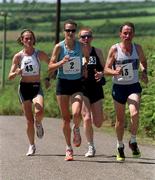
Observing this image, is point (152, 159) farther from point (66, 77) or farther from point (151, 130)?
point (151, 130)

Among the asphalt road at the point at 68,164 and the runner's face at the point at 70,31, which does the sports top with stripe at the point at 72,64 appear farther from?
the asphalt road at the point at 68,164

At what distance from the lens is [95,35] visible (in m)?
76.2

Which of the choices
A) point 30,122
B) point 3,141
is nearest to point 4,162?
point 30,122

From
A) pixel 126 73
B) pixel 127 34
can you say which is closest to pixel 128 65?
pixel 126 73

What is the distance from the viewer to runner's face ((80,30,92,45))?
10680mm

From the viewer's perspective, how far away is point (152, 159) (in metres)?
10.7

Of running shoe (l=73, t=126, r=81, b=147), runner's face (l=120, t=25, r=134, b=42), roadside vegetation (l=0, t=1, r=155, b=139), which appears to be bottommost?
running shoe (l=73, t=126, r=81, b=147)

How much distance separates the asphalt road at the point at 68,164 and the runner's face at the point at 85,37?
1.80 meters

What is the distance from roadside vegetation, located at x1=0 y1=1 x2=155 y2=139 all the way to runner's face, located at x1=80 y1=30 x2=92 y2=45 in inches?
196

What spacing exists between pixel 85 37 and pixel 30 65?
39.3 inches

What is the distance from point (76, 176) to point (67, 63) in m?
1.95

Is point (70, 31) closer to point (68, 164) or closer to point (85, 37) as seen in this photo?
point (85, 37)

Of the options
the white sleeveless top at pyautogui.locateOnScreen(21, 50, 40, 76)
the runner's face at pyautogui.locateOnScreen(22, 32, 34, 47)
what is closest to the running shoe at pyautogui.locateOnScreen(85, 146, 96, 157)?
the white sleeveless top at pyautogui.locateOnScreen(21, 50, 40, 76)

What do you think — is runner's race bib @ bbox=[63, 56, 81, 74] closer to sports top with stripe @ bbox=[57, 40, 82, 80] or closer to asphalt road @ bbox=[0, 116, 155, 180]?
sports top with stripe @ bbox=[57, 40, 82, 80]
